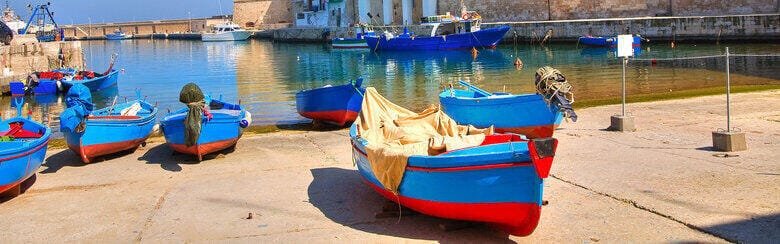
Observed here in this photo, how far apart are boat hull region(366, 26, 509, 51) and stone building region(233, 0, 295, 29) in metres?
41.3

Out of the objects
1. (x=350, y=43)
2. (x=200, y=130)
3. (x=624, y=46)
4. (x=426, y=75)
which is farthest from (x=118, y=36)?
(x=624, y=46)

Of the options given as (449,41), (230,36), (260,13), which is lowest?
(449,41)

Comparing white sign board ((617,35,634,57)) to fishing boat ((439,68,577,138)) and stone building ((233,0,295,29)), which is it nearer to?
fishing boat ((439,68,577,138))

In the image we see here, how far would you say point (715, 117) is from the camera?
33.4 feet

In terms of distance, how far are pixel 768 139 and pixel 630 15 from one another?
3560cm

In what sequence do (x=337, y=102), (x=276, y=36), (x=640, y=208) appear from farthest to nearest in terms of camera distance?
(x=276, y=36)
(x=337, y=102)
(x=640, y=208)

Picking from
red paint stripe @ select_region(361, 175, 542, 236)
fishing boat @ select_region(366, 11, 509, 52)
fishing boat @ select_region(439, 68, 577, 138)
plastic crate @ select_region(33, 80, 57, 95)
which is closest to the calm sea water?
plastic crate @ select_region(33, 80, 57, 95)

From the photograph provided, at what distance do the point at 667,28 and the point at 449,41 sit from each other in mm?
12372

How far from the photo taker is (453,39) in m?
43.2

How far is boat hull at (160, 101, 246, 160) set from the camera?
8.62 meters

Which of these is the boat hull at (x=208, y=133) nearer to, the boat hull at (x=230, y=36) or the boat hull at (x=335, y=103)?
the boat hull at (x=335, y=103)

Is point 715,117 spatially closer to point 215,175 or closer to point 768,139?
point 768,139

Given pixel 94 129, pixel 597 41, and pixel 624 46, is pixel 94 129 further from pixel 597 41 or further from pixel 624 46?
pixel 597 41

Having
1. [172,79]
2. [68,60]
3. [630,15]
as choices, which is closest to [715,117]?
[172,79]
